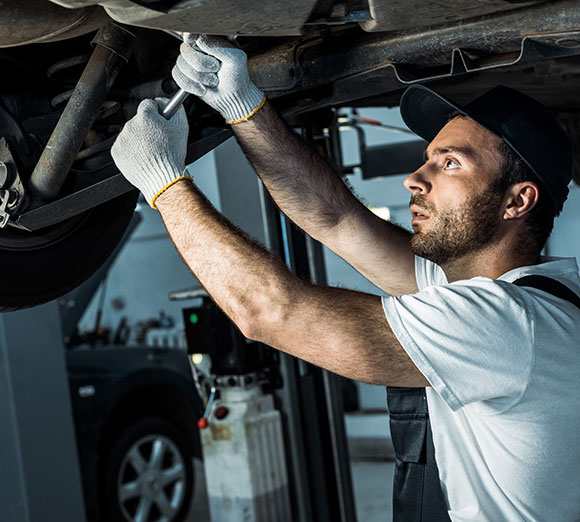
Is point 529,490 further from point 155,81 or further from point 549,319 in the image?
point 155,81

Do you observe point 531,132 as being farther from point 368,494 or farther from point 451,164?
point 368,494

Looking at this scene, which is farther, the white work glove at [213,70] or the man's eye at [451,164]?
the man's eye at [451,164]

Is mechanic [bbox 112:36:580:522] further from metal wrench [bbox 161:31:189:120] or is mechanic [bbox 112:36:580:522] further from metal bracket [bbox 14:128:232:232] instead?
metal bracket [bbox 14:128:232:232]

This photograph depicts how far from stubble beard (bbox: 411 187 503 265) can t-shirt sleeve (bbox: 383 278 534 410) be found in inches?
9.0

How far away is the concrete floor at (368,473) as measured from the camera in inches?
160

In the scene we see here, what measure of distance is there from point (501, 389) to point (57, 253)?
108cm

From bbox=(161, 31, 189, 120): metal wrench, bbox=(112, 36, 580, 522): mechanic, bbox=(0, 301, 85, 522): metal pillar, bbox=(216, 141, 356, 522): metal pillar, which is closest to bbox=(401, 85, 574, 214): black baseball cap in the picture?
bbox=(112, 36, 580, 522): mechanic

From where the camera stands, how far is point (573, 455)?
1303 mm

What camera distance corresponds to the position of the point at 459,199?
143 centimetres

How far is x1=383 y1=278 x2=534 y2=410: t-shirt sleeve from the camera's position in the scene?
3.89 ft

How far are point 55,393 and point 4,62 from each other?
6.46 feet

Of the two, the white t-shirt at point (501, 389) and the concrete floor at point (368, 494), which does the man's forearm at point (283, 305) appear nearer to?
the white t-shirt at point (501, 389)

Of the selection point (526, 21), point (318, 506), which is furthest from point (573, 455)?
point (318, 506)

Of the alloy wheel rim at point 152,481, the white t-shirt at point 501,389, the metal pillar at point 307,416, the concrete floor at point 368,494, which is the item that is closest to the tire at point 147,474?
the alloy wheel rim at point 152,481
